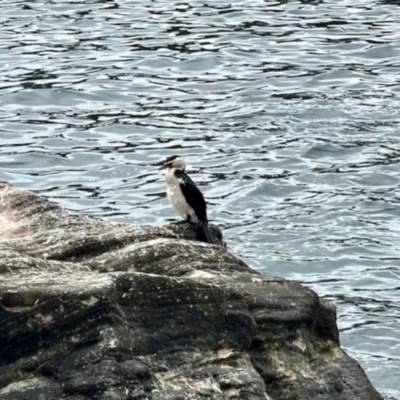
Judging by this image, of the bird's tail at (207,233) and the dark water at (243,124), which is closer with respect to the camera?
the bird's tail at (207,233)

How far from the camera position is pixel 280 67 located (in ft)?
73.9

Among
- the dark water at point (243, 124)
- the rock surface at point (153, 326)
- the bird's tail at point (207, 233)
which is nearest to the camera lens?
the rock surface at point (153, 326)

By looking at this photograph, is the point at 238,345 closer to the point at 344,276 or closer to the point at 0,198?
the point at 0,198

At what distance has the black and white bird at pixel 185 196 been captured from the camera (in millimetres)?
10971

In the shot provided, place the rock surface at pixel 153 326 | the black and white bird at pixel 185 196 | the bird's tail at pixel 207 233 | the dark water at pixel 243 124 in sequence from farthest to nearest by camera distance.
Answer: the dark water at pixel 243 124 < the black and white bird at pixel 185 196 < the bird's tail at pixel 207 233 < the rock surface at pixel 153 326

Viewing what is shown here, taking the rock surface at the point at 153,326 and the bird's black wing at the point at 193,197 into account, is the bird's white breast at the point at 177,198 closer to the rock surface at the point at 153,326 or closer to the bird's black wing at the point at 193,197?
the bird's black wing at the point at 193,197

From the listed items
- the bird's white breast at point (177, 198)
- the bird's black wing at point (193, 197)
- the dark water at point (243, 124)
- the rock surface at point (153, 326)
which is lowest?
the dark water at point (243, 124)

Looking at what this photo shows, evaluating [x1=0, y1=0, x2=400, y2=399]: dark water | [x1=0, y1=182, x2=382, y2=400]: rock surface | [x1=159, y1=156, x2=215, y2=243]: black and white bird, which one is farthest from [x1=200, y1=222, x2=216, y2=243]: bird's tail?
[x1=0, y1=0, x2=400, y2=399]: dark water

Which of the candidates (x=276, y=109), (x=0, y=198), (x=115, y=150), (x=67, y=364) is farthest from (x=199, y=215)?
(x=276, y=109)

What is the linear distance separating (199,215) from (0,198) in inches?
65.4

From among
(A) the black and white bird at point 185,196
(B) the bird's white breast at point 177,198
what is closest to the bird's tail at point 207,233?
(A) the black and white bird at point 185,196

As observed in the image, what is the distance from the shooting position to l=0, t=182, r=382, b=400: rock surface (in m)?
7.90

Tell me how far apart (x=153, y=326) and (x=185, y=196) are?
10.8ft

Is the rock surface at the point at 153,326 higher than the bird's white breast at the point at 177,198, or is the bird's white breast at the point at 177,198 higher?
the rock surface at the point at 153,326
